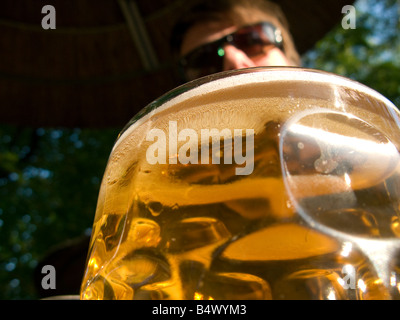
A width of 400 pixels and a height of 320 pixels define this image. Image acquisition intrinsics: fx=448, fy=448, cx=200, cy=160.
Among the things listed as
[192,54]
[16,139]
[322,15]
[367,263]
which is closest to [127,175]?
[367,263]

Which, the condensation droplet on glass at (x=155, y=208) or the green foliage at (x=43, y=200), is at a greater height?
the green foliage at (x=43, y=200)

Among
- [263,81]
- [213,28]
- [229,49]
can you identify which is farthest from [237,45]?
[263,81]

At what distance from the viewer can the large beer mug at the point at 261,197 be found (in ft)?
0.92

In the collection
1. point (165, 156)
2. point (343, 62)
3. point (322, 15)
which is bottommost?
point (165, 156)

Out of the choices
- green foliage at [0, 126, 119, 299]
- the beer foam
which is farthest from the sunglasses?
green foliage at [0, 126, 119, 299]

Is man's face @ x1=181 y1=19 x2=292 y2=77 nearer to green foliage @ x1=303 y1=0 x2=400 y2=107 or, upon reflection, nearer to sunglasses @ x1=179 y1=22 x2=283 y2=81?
sunglasses @ x1=179 y1=22 x2=283 y2=81

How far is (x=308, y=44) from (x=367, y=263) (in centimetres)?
142

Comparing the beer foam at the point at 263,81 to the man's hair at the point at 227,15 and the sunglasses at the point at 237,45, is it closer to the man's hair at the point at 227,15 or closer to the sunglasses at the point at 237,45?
the sunglasses at the point at 237,45

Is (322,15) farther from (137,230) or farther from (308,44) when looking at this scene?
(137,230)

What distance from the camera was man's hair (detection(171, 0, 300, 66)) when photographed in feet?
4.33

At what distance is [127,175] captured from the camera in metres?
0.36

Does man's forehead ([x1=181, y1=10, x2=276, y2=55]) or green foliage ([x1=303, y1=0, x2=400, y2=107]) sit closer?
man's forehead ([x1=181, y1=10, x2=276, y2=55])

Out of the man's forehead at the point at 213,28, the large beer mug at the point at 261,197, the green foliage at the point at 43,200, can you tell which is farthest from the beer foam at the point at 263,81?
the green foliage at the point at 43,200

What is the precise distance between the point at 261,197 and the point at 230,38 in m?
0.97
